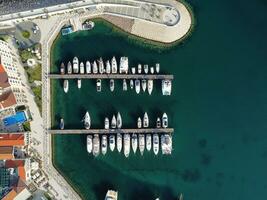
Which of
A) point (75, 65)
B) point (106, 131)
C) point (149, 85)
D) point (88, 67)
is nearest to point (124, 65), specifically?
point (149, 85)

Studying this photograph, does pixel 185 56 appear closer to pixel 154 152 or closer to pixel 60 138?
pixel 154 152

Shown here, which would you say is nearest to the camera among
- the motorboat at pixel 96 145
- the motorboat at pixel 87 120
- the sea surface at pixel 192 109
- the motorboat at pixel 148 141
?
the motorboat at pixel 96 145

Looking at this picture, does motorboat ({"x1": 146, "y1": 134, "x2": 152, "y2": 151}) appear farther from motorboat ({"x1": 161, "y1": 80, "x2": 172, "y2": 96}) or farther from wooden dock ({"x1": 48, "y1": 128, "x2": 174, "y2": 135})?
motorboat ({"x1": 161, "y1": 80, "x2": 172, "y2": 96})

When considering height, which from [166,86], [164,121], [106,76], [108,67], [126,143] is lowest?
[126,143]

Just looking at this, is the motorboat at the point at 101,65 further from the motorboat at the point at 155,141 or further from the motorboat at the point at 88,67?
the motorboat at the point at 155,141

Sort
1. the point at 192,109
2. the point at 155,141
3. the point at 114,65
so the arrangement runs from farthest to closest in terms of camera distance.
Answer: the point at 192,109, the point at 114,65, the point at 155,141

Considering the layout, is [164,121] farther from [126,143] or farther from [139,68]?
[139,68]

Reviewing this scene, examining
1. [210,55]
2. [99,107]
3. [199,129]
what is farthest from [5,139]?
[210,55]

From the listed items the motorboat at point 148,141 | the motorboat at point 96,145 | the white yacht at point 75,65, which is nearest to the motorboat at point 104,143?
the motorboat at point 96,145
